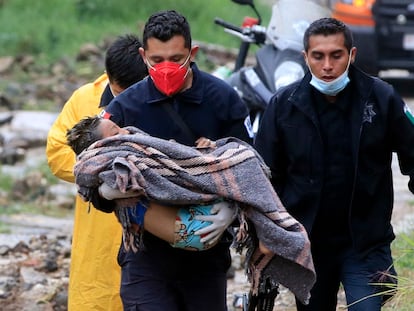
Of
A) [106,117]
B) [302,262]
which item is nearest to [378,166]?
[302,262]

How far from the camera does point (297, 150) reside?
17.1 feet

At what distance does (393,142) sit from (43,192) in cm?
645

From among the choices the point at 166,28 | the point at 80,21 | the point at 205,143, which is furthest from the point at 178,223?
the point at 80,21

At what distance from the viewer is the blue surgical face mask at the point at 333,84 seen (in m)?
5.14

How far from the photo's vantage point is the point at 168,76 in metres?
4.82

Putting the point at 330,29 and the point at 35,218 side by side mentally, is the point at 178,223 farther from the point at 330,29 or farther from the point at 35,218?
the point at 35,218

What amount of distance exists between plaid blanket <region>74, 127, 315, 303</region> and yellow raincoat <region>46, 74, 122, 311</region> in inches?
50.1

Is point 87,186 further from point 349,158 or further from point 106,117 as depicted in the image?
point 349,158

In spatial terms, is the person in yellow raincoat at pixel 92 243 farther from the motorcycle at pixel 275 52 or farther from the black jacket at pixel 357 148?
the motorcycle at pixel 275 52

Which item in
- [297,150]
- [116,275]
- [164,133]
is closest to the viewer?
[164,133]

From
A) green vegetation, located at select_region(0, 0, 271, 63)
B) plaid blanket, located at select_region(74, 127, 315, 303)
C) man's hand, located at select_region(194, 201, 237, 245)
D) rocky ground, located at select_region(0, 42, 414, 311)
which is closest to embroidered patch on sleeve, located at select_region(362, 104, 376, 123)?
plaid blanket, located at select_region(74, 127, 315, 303)

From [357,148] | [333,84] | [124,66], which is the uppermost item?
[333,84]

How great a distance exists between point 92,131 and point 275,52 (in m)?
3.63

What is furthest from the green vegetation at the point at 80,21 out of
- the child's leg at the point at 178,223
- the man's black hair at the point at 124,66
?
A: the child's leg at the point at 178,223
